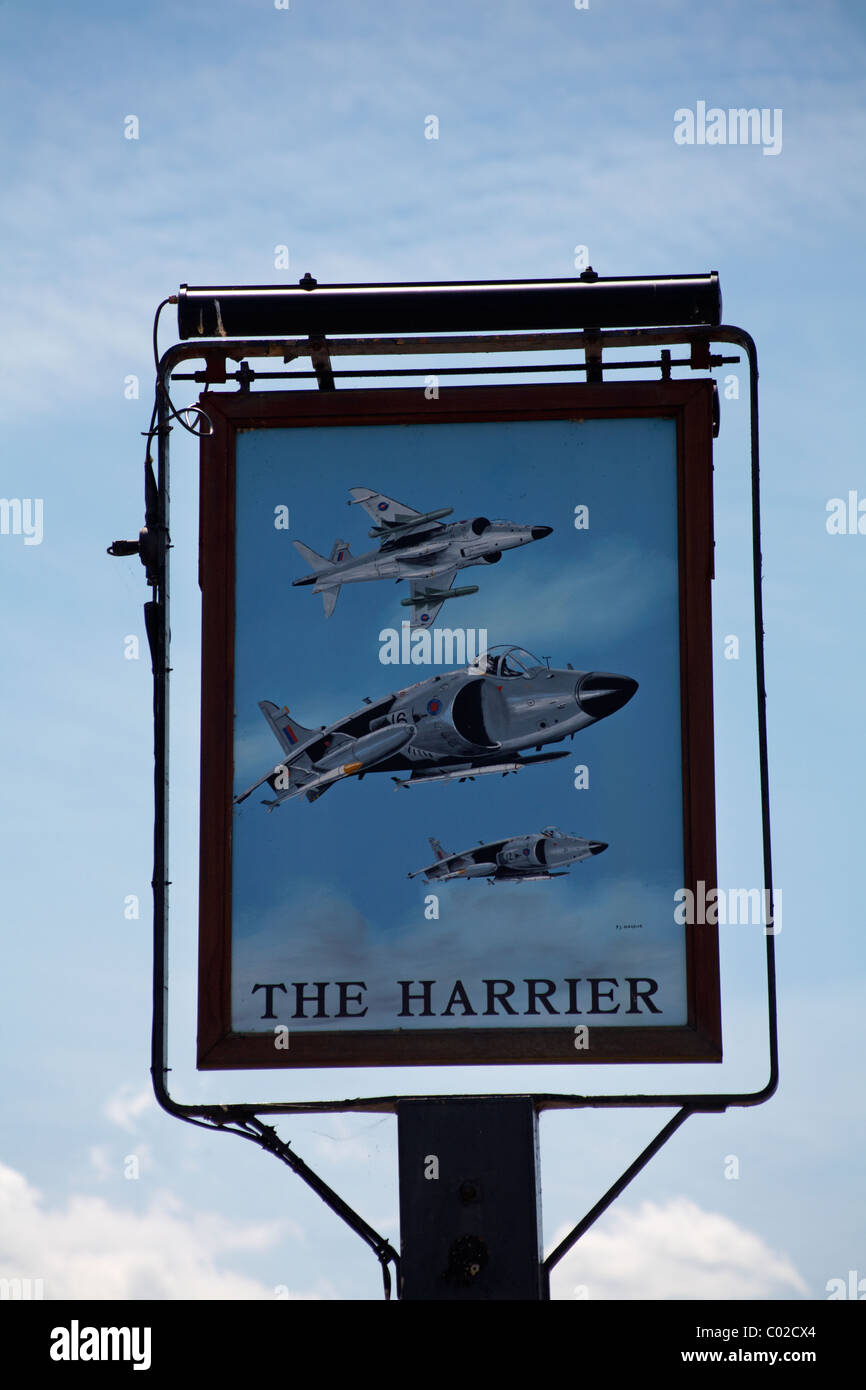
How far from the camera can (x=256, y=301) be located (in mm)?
11656

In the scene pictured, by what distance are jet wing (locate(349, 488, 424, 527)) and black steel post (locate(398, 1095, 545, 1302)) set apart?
3453mm

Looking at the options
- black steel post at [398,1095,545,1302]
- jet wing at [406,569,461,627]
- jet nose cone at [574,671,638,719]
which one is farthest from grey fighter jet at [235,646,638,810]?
black steel post at [398,1095,545,1302]

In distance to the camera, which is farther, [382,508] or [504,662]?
[382,508]

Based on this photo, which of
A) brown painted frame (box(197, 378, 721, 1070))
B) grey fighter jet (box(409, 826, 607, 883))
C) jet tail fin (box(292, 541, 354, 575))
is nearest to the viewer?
brown painted frame (box(197, 378, 721, 1070))

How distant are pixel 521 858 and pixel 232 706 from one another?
1.95 m

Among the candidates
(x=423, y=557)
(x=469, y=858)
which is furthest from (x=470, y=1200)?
(x=423, y=557)

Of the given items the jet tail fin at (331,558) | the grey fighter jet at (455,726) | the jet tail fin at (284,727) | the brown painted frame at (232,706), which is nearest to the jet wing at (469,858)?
the grey fighter jet at (455,726)

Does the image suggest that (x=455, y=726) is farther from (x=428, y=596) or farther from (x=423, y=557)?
(x=423, y=557)

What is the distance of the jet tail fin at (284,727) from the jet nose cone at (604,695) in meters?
1.61

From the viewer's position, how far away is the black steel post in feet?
33.3

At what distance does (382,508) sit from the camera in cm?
1151

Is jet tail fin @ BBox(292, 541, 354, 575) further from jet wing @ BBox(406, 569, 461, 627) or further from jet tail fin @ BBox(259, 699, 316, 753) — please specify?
jet tail fin @ BBox(259, 699, 316, 753)

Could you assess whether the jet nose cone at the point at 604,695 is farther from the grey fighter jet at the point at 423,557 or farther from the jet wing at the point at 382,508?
the jet wing at the point at 382,508
